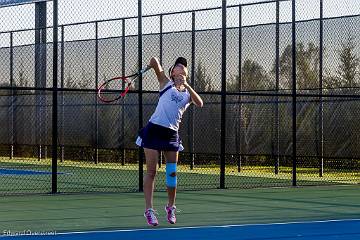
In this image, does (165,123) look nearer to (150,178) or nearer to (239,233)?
(150,178)

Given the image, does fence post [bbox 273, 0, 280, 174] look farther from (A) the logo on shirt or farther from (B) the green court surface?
(A) the logo on shirt

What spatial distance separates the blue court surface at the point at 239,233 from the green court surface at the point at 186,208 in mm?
402

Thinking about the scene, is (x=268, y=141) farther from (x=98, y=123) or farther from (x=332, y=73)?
(x=98, y=123)

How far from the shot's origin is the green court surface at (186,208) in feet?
31.3

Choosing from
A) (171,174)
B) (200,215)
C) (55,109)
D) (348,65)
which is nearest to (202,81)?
(348,65)

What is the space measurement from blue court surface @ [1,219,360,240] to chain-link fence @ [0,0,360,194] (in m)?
5.86

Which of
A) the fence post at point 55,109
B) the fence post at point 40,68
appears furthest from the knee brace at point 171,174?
the fence post at point 40,68

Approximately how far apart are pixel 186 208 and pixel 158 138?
8.61ft

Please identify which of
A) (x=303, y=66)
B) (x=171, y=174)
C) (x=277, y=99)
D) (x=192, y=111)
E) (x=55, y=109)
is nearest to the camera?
(x=171, y=174)

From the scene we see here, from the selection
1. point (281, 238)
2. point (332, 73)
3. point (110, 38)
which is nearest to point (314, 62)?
point (332, 73)

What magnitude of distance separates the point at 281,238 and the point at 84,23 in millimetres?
16442

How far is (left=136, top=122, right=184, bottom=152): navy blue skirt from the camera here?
8.96 m

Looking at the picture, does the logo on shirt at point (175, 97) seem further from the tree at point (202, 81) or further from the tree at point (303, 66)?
the tree at point (202, 81)

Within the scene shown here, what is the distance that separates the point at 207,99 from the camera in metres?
20.7
